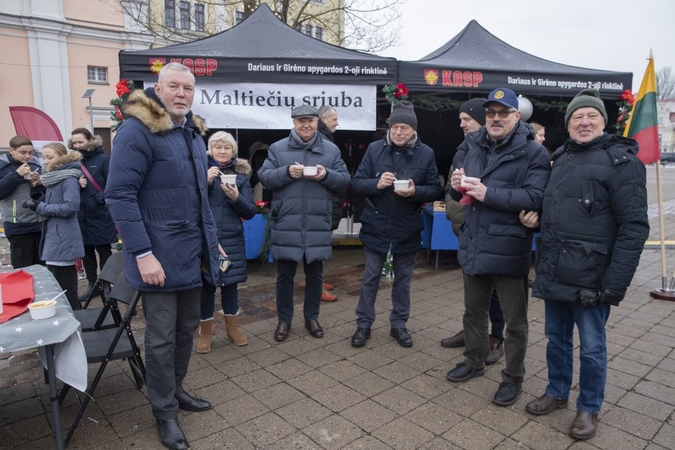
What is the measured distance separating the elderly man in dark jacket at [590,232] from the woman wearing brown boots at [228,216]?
7.36 ft

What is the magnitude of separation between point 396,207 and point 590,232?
1.67m

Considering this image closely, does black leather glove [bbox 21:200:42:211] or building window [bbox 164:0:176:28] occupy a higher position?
building window [bbox 164:0:176:28]

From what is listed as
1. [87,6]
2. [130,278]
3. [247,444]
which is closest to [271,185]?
[130,278]

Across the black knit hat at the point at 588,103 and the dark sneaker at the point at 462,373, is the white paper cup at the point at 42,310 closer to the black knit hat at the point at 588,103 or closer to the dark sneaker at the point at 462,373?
the dark sneaker at the point at 462,373

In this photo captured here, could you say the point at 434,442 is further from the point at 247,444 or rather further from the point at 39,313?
the point at 39,313

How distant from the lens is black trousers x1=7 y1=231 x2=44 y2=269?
15.6 ft

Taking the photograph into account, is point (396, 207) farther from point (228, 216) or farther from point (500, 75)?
point (500, 75)

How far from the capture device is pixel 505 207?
9.53 ft

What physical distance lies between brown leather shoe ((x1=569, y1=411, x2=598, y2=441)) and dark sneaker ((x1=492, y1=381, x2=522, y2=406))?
40 cm

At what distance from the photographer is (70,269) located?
4.43 m

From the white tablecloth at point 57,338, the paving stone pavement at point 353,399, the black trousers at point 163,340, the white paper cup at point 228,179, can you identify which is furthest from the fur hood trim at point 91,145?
the black trousers at point 163,340

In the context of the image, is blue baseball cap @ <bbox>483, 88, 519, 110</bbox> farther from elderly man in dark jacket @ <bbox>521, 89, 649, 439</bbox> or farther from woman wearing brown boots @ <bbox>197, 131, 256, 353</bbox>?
woman wearing brown boots @ <bbox>197, 131, 256, 353</bbox>

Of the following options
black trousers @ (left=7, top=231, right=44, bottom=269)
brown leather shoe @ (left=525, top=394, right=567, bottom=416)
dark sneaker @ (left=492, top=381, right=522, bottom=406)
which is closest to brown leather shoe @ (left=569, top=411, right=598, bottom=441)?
brown leather shoe @ (left=525, top=394, right=567, bottom=416)

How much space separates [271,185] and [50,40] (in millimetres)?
26918
